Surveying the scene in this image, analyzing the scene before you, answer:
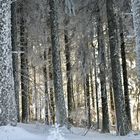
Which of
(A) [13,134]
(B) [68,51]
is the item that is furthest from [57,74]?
(B) [68,51]

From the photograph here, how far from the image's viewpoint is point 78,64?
2241 cm

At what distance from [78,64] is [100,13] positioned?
4.41 meters

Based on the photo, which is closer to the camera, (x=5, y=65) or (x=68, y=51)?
(x=5, y=65)

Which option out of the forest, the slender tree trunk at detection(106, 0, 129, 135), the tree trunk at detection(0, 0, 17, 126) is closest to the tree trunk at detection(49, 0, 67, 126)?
the forest

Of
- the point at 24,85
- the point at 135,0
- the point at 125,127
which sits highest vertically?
the point at 135,0

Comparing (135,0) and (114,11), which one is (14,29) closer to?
(114,11)

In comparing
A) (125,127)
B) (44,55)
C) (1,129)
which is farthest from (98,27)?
(1,129)

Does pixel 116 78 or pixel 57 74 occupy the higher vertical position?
pixel 57 74

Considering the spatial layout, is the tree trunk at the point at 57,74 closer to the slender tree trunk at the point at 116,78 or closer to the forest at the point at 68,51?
the forest at the point at 68,51

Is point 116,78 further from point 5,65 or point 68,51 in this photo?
point 68,51

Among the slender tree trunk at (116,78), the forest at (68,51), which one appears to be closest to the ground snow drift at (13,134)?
the forest at (68,51)

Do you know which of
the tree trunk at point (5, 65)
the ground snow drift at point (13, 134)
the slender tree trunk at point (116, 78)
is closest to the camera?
the ground snow drift at point (13, 134)

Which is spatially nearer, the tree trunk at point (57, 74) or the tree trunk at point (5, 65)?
the tree trunk at point (5, 65)

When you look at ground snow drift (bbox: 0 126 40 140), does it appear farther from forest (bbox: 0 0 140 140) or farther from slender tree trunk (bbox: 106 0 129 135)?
slender tree trunk (bbox: 106 0 129 135)
